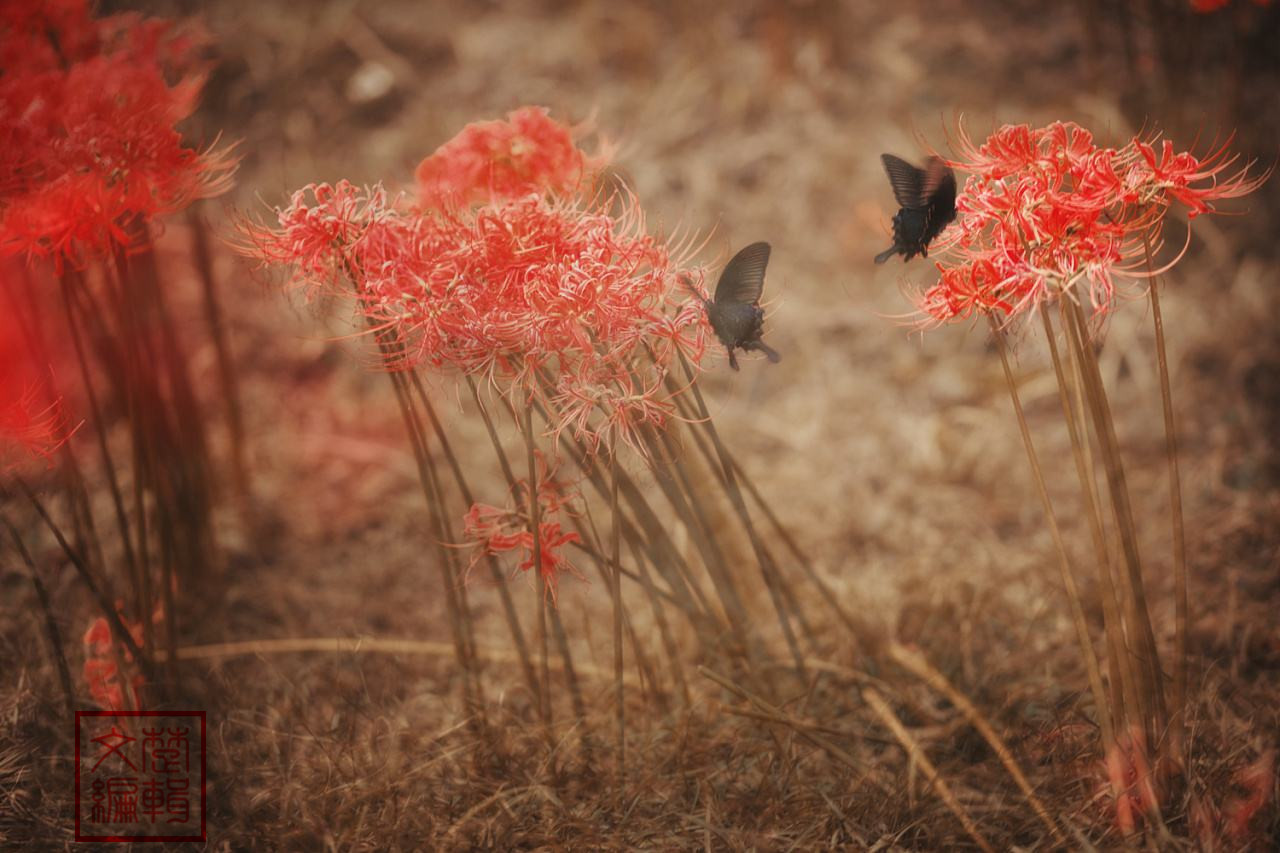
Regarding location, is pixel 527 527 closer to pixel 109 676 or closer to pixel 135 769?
pixel 135 769

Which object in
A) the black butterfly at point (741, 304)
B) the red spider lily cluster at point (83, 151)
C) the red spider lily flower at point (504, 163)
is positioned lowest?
the black butterfly at point (741, 304)

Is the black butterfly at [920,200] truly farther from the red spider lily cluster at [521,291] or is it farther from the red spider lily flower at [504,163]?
the red spider lily flower at [504,163]

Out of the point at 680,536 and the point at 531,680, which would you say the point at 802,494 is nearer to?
the point at 680,536

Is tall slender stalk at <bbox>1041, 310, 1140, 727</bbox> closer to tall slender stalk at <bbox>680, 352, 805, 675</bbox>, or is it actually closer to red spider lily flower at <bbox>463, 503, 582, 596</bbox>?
tall slender stalk at <bbox>680, 352, 805, 675</bbox>

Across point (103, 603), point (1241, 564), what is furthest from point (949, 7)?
point (103, 603)

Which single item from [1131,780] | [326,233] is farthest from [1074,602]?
[326,233]

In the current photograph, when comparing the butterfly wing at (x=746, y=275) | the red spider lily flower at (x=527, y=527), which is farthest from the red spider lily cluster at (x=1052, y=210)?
the red spider lily flower at (x=527, y=527)

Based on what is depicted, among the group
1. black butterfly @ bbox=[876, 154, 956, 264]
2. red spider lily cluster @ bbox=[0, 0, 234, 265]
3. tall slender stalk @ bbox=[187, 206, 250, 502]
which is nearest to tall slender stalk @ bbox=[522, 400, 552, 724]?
black butterfly @ bbox=[876, 154, 956, 264]
